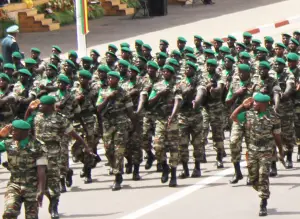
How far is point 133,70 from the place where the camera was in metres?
17.4

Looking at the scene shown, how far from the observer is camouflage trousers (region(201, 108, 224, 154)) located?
18031mm

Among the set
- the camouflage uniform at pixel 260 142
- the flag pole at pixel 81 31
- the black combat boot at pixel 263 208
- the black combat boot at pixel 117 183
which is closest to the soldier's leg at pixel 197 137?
the black combat boot at pixel 117 183

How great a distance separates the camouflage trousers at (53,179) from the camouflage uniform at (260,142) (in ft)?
8.70

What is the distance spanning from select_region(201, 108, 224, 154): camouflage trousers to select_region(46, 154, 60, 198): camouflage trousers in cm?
381

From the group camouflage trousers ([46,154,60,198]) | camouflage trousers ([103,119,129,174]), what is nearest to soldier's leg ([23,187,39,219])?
camouflage trousers ([46,154,60,198])

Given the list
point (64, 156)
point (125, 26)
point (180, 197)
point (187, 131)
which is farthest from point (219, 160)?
point (125, 26)

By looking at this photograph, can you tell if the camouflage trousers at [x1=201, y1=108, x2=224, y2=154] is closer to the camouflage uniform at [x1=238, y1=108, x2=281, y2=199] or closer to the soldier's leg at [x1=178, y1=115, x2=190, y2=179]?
the soldier's leg at [x1=178, y1=115, x2=190, y2=179]

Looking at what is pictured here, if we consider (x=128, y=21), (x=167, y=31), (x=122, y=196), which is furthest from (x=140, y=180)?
(x=128, y=21)

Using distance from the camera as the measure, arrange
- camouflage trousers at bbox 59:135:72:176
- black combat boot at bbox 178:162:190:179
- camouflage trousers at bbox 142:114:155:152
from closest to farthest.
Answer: camouflage trousers at bbox 59:135:72:176 → black combat boot at bbox 178:162:190:179 → camouflage trousers at bbox 142:114:155:152

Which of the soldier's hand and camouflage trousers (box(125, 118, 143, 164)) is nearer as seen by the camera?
the soldier's hand

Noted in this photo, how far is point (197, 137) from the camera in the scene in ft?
56.8

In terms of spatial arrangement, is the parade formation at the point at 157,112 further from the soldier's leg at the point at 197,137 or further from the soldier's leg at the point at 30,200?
the soldier's leg at the point at 30,200

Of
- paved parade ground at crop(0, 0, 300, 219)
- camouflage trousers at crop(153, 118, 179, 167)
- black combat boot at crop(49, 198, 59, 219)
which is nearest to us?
black combat boot at crop(49, 198, 59, 219)

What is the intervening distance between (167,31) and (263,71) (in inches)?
750
